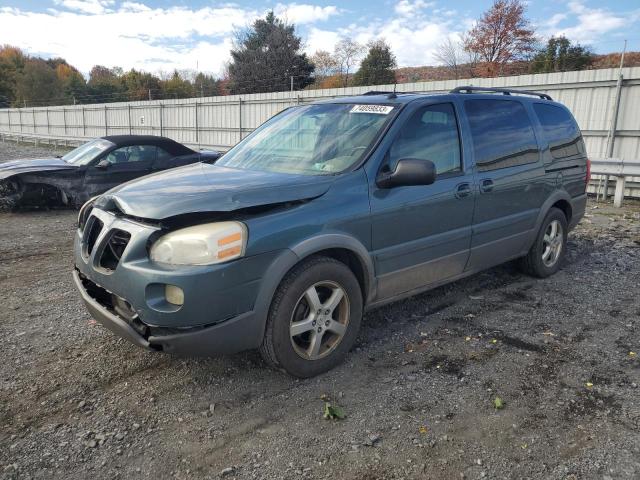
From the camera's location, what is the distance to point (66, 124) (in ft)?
108

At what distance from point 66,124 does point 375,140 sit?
34552mm

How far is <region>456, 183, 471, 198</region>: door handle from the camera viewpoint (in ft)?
13.3

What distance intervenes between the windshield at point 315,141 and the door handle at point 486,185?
1.10 meters

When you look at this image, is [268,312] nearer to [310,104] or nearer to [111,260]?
[111,260]

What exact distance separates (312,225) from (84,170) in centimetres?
706

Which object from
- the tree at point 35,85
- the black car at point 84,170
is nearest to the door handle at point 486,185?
the black car at point 84,170

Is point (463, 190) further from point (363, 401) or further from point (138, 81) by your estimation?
point (138, 81)

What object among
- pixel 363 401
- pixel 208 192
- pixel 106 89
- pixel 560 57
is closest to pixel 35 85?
pixel 106 89

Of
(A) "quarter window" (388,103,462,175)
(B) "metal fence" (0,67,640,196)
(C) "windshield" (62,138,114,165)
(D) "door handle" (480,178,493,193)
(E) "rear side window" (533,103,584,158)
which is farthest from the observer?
(B) "metal fence" (0,67,640,196)

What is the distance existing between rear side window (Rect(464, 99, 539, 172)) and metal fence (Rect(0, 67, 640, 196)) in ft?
2.65

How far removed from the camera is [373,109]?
3898mm

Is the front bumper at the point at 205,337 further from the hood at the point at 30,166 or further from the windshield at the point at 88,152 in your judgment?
the windshield at the point at 88,152

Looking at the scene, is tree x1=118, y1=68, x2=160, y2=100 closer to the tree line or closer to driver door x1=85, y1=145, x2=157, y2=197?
the tree line

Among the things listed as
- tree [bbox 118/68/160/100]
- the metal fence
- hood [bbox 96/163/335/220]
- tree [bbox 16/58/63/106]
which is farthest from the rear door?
tree [bbox 16/58/63/106]
